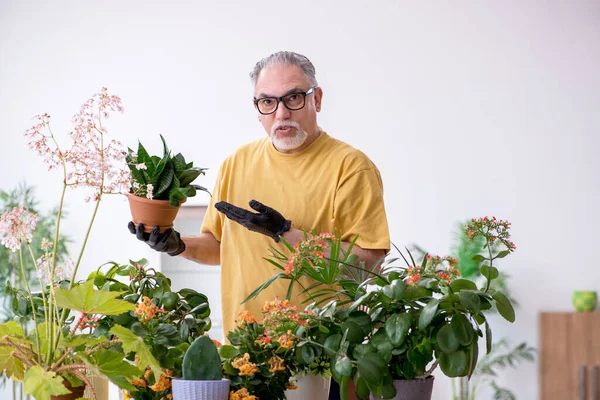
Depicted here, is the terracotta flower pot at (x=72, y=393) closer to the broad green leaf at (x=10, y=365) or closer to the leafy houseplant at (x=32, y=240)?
the broad green leaf at (x=10, y=365)

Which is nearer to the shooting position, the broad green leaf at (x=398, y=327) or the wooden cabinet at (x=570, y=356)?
the broad green leaf at (x=398, y=327)

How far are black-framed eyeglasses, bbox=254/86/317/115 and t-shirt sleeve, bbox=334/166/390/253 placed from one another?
0.26 m

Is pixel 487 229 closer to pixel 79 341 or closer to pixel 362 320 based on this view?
pixel 362 320

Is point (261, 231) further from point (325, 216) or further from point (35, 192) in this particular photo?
point (35, 192)

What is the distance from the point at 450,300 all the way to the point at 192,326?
19.4 inches

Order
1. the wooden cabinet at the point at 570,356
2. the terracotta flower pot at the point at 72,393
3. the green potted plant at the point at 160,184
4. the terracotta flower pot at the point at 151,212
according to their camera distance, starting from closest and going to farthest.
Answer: the terracotta flower pot at the point at 72,393
the green potted plant at the point at 160,184
the terracotta flower pot at the point at 151,212
the wooden cabinet at the point at 570,356

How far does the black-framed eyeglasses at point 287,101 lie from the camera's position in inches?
85.1

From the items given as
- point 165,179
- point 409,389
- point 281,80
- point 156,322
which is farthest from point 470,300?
point 281,80

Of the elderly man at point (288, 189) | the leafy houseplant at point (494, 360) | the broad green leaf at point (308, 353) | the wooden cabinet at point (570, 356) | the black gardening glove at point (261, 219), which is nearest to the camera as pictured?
the broad green leaf at point (308, 353)

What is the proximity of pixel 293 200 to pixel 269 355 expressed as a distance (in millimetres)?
933

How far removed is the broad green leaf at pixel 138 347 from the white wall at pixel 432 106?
199 inches

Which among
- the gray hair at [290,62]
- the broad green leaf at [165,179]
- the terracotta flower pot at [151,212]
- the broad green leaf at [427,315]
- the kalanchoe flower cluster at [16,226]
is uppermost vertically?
the gray hair at [290,62]

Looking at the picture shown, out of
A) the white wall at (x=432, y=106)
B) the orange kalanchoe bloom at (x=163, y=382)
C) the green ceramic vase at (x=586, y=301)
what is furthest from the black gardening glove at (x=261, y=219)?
the green ceramic vase at (x=586, y=301)

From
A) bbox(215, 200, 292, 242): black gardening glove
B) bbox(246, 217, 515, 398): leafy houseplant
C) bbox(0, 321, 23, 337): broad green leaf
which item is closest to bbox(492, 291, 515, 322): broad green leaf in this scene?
bbox(246, 217, 515, 398): leafy houseplant
